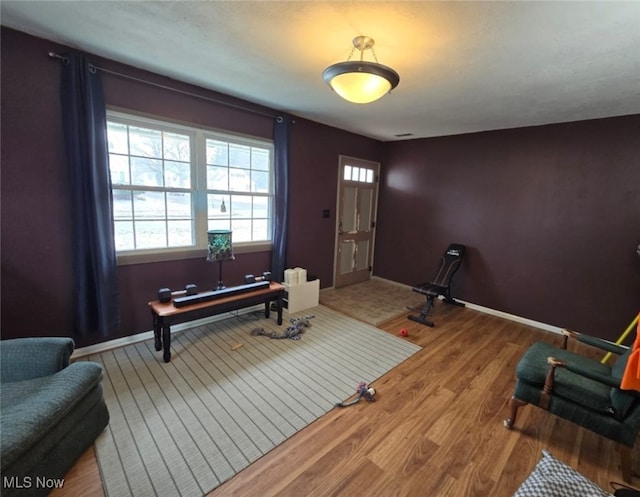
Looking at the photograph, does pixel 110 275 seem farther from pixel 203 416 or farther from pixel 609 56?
pixel 609 56

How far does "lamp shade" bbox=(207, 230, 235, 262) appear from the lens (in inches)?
116

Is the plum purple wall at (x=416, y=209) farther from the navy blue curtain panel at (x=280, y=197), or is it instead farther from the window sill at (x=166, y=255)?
the navy blue curtain panel at (x=280, y=197)

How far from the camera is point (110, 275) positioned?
8.35ft

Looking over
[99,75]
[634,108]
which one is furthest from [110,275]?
[634,108]

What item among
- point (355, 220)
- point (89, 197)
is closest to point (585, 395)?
point (355, 220)

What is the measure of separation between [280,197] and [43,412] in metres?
2.91

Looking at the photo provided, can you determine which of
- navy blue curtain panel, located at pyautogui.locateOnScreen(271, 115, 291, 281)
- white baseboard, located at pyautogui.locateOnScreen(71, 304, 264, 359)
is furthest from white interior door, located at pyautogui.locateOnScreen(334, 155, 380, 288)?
white baseboard, located at pyautogui.locateOnScreen(71, 304, 264, 359)

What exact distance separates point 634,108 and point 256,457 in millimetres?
4543

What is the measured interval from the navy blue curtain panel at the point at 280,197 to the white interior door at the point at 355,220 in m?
1.19

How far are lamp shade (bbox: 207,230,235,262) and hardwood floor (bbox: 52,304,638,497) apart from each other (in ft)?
5.68

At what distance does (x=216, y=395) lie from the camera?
2.17 metres

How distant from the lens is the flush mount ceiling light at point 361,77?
5.38 ft

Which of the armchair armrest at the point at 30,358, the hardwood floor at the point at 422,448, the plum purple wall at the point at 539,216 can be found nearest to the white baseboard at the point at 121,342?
the armchair armrest at the point at 30,358

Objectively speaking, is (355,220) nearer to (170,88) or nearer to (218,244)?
(218,244)
